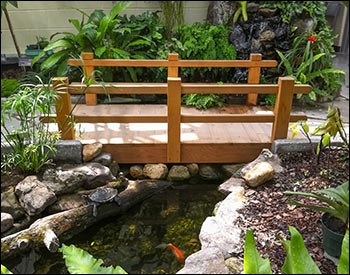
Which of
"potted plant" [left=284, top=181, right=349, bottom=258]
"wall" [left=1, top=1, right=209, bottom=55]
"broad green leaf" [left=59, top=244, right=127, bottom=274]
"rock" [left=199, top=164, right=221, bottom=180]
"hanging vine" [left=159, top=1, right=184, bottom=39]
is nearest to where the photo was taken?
"broad green leaf" [left=59, top=244, right=127, bottom=274]

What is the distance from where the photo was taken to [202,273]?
2.03 meters

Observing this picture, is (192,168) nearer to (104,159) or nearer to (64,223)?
(104,159)

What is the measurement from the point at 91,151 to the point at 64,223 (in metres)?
0.71

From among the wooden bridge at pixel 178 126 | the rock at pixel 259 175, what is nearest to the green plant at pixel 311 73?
the wooden bridge at pixel 178 126

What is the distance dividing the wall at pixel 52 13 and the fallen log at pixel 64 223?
3308 mm

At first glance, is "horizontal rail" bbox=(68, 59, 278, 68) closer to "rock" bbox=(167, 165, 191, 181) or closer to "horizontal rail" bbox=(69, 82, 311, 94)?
"horizontal rail" bbox=(69, 82, 311, 94)

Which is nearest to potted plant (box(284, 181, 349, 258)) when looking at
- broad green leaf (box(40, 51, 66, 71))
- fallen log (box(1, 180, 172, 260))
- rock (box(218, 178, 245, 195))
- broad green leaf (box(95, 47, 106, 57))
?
rock (box(218, 178, 245, 195))

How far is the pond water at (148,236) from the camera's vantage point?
2529 mm

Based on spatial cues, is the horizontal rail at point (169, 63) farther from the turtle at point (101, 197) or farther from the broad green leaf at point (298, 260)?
the broad green leaf at point (298, 260)

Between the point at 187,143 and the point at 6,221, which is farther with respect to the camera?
the point at 187,143

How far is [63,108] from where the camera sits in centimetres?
314

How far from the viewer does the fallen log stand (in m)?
2.51

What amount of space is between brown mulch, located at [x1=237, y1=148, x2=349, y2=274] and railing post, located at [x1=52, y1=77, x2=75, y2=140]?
5.12 ft

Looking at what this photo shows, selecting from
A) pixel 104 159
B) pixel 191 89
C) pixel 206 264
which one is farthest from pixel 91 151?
pixel 206 264
